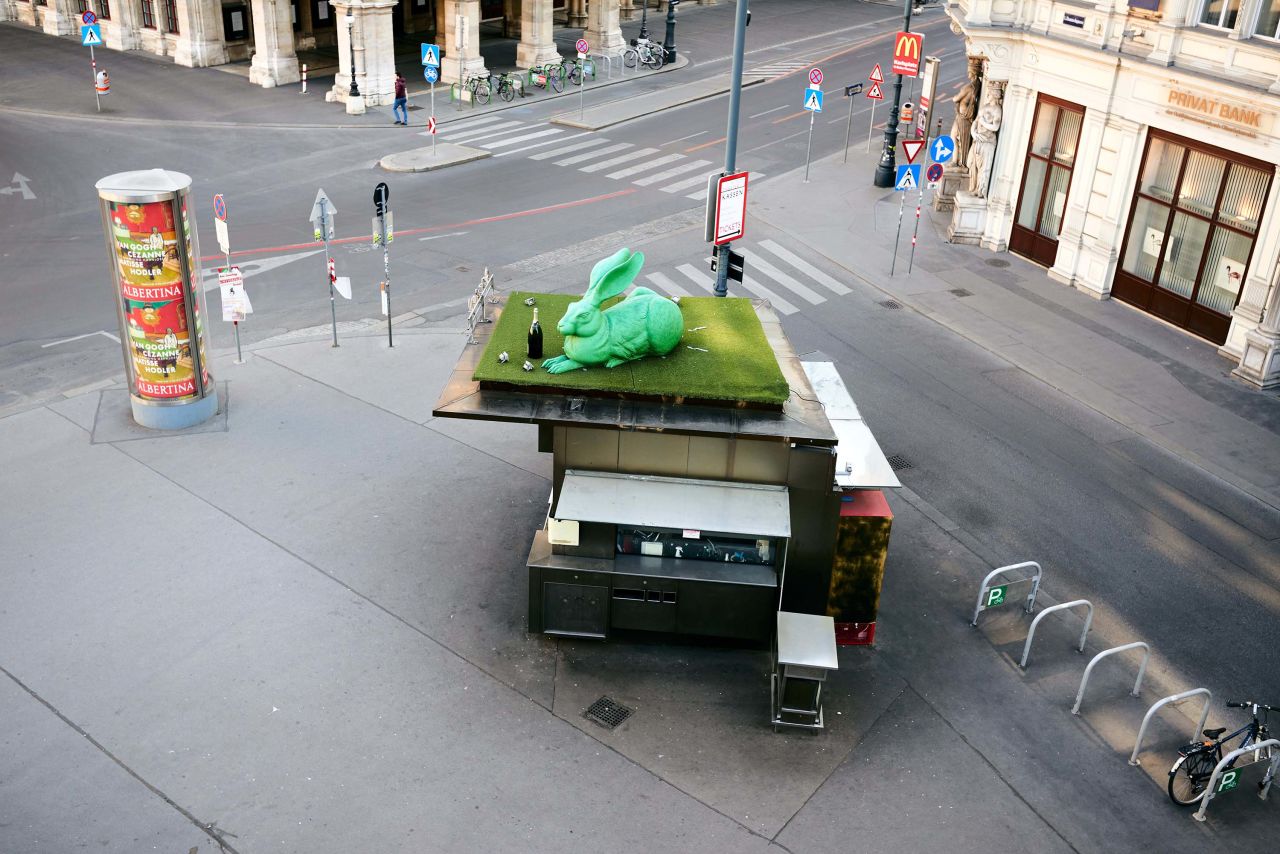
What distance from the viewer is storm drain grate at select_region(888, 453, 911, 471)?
19.2 m

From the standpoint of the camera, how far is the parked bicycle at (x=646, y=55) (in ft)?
155

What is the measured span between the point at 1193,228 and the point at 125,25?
1633 inches

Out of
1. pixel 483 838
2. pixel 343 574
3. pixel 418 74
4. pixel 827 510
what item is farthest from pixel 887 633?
pixel 418 74

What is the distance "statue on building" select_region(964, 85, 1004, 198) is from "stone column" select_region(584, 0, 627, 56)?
21.5 meters

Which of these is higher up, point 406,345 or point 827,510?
point 827,510

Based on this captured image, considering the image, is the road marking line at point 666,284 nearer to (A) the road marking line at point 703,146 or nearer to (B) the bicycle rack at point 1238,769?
(A) the road marking line at point 703,146

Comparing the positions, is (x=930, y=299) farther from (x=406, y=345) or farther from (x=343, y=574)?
(x=343, y=574)

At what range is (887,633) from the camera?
15359 millimetres

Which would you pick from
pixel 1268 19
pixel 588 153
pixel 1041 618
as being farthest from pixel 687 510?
pixel 588 153

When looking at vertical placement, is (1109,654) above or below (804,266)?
above

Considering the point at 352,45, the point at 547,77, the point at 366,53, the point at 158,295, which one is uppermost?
the point at 352,45

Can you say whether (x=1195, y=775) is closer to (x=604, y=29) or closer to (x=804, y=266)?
(x=804, y=266)

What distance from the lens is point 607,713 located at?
13.6m

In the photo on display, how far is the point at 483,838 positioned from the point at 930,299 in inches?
702
